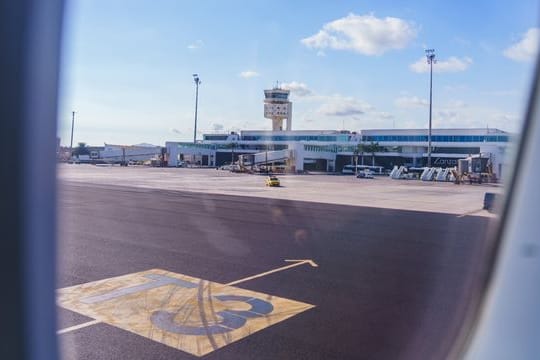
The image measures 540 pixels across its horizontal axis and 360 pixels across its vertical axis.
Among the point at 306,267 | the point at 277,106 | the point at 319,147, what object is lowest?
the point at 306,267

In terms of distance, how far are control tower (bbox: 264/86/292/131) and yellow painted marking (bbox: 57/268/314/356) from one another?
97131mm

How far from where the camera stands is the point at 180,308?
19.5ft

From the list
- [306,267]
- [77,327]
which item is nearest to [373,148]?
[306,267]

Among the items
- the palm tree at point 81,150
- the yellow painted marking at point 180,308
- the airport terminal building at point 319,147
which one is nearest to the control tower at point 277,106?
the airport terminal building at point 319,147

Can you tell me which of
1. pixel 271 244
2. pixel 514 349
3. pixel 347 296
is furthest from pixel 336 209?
pixel 514 349

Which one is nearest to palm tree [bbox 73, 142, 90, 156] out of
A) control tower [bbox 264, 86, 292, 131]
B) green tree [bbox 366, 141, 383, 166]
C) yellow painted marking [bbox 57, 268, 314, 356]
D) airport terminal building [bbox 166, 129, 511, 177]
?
airport terminal building [bbox 166, 129, 511, 177]

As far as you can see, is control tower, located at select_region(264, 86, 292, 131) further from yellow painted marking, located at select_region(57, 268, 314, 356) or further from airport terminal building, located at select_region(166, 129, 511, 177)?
yellow painted marking, located at select_region(57, 268, 314, 356)

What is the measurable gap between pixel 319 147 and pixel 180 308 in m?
78.7

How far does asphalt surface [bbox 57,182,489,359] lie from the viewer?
15.8 feet

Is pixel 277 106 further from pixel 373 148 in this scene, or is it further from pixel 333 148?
pixel 373 148

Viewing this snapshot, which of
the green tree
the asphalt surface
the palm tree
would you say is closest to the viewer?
the asphalt surface

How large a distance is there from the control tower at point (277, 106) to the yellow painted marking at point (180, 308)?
97.1 meters

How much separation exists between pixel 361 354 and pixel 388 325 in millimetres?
897

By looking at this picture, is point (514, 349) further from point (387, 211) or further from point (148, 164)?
point (148, 164)
